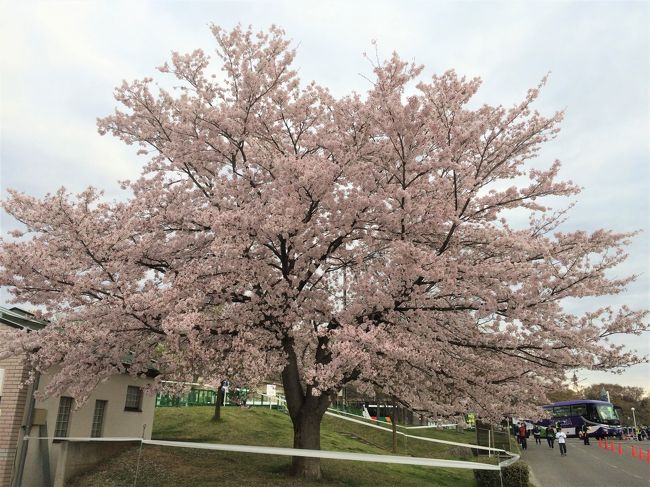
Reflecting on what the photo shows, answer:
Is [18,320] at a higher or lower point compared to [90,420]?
higher

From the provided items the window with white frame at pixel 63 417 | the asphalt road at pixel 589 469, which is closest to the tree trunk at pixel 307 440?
the window with white frame at pixel 63 417

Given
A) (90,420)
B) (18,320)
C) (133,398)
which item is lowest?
(90,420)

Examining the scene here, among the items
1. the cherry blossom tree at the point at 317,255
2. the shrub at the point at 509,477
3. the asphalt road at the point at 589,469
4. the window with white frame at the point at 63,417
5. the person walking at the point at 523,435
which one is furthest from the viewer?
the person walking at the point at 523,435

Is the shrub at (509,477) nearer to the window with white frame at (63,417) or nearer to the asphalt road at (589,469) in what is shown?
the asphalt road at (589,469)

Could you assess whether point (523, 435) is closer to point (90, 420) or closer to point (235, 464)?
point (235, 464)

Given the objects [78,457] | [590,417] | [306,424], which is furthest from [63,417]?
[590,417]

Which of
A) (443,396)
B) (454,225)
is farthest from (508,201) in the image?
(443,396)

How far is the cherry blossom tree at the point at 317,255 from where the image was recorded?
11.1 metres

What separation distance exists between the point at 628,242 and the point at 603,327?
92.1 inches

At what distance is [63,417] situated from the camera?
14898 mm

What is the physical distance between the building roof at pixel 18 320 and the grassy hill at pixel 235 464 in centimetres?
446

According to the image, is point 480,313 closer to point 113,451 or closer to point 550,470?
point 113,451

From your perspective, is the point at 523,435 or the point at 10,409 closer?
the point at 10,409

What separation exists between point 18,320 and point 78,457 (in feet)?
13.8
